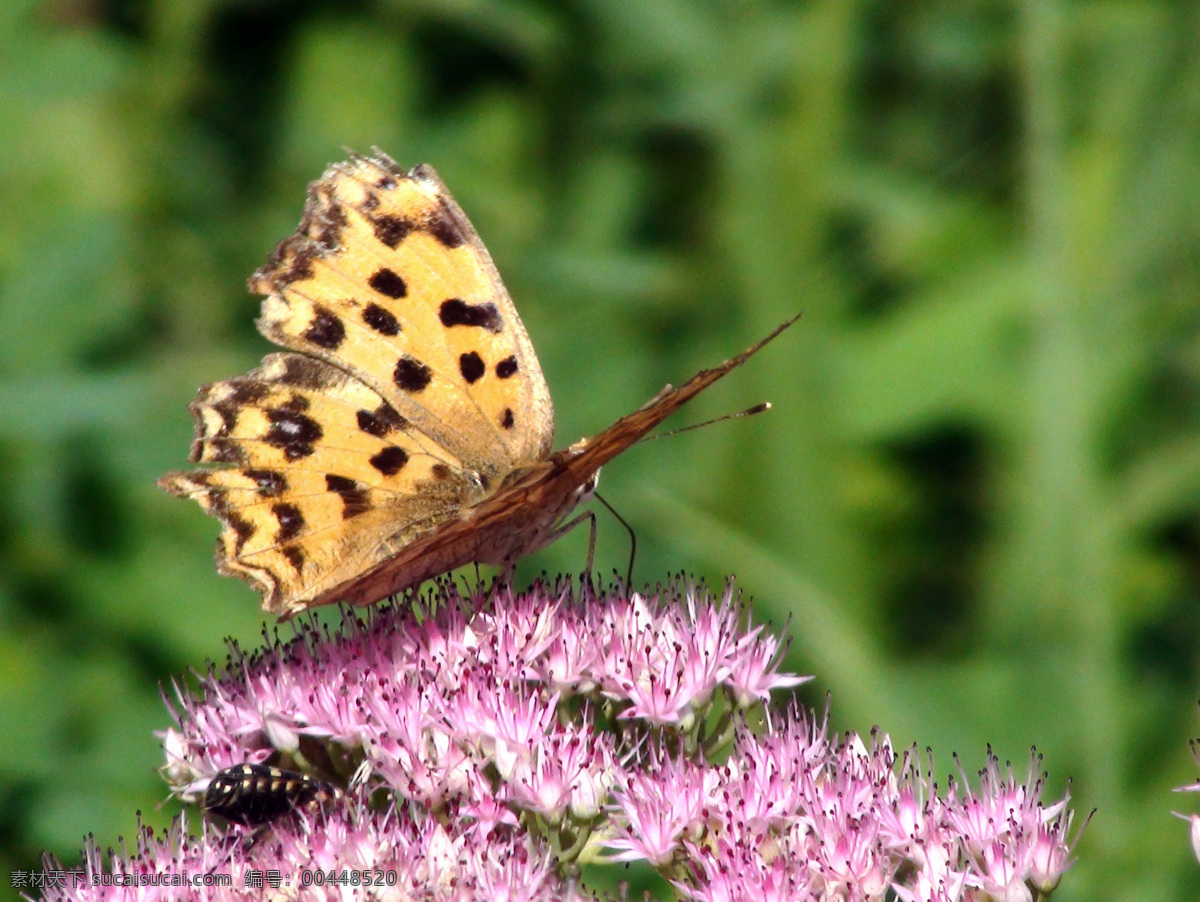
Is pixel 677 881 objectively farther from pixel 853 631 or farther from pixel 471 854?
pixel 853 631

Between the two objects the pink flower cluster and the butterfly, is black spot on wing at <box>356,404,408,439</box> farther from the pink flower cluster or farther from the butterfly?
the pink flower cluster

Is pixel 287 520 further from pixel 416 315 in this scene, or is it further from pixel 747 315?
pixel 747 315

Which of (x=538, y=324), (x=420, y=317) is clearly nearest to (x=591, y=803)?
(x=420, y=317)

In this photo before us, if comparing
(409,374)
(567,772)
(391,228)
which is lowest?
(567,772)

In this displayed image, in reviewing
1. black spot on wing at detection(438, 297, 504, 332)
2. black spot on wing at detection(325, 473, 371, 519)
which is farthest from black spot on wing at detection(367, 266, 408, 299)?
black spot on wing at detection(325, 473, 371, 519)

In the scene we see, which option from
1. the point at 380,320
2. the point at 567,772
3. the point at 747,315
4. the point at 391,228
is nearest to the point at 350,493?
the point at 380,320

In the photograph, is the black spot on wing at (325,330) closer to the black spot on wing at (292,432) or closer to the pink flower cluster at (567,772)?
the black spot on wing at (292,432)
